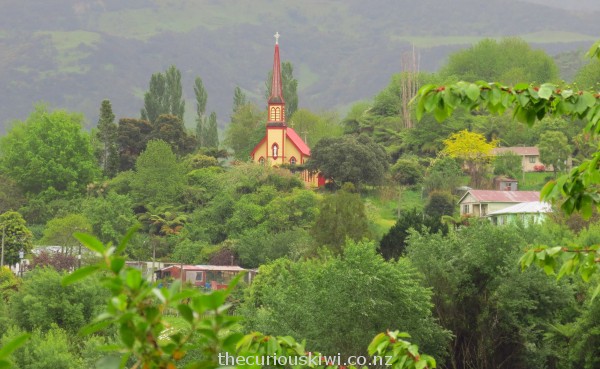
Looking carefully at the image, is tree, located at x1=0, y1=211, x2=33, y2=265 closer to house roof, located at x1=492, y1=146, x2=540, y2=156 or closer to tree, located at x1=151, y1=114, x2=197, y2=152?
tree, located at x1=151, y1=114, x2=197, y2=152

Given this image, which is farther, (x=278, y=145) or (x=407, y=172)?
(x=278, y=145)

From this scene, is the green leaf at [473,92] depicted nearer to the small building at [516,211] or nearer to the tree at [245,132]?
the small building at [516,211]

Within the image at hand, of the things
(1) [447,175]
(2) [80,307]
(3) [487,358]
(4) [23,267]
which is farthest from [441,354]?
(1) [447,175]

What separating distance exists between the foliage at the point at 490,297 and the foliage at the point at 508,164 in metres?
37.1

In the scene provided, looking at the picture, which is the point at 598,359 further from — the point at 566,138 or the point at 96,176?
the point at 96,176

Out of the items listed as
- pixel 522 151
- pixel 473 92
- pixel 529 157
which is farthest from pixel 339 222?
pixel 473 92

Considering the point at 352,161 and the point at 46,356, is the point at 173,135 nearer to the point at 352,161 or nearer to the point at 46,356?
the point at 352,161

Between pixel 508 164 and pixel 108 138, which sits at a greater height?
pixel 108 138

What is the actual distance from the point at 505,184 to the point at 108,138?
997 inches

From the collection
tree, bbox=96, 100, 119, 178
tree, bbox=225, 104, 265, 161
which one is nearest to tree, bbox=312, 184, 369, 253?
tree, bbox=96, 100, 119, 178

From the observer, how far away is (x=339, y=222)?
185 ft

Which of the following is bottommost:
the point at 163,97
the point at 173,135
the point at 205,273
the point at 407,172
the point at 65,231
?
the point at 205,273

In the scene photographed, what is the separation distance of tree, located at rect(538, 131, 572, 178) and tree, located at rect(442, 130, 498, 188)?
10.4 ft

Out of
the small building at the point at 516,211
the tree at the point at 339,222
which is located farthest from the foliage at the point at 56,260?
the small building at the point at 516,211
